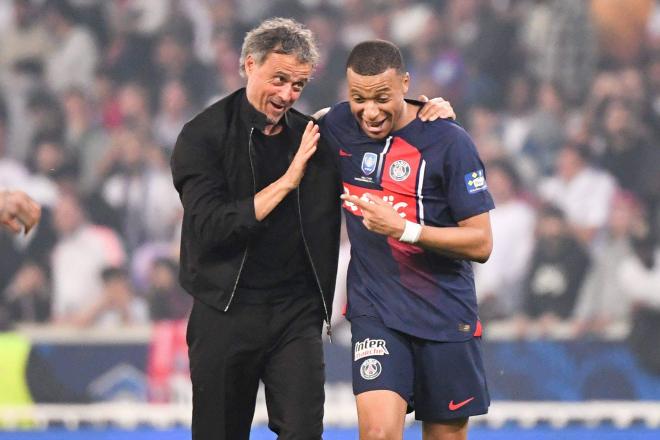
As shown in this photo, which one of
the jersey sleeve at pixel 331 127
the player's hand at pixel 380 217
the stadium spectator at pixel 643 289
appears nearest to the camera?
the player's hand at pixel 380 217

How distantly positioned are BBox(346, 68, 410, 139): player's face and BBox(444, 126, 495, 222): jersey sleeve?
0.29 metres

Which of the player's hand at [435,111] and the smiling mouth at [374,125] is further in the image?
the player's hand at [435,111]

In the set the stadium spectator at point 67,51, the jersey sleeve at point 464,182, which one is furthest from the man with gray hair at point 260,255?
the stadium spectator at point 67,51

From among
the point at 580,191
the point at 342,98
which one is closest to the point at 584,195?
the point at 580,191

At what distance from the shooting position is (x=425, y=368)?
4.85 m

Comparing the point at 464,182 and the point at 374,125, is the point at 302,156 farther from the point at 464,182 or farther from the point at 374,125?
the point at 464,182

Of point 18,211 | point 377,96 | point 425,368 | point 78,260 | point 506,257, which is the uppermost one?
point 377,96

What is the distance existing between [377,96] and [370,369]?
1.11m

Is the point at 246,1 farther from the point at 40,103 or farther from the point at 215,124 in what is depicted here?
the point at 215,124

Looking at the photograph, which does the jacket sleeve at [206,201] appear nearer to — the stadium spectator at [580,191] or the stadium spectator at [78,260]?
the stadium spectator at [78,260]

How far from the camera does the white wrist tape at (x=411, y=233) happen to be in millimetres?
4566

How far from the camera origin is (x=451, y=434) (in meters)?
4.88

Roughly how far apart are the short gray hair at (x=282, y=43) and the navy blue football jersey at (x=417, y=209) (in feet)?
1.46

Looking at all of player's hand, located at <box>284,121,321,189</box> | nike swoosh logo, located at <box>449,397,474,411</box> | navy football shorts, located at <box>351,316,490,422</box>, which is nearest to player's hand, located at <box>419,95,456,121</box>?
player's hand, located at <box>284,121,321,189</box>
